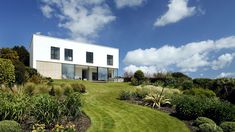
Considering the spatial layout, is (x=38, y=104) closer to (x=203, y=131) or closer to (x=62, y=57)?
(x=203, y=131)

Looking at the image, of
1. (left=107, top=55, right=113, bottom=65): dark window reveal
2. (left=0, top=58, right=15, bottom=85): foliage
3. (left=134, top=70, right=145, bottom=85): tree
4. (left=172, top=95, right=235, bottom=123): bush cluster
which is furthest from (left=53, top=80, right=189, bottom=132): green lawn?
(left=107, top=55, right=113, bottom=65): dark window reveal

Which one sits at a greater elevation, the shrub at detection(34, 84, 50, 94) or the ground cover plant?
the shrub at detection(34, 84, 50, 94)

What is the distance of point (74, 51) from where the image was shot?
4900 centimetres

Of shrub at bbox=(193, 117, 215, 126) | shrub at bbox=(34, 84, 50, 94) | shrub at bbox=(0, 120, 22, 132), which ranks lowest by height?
shrub at bbox=(193, 117, 215, 126)

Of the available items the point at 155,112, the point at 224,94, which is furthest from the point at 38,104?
the point at 224,94

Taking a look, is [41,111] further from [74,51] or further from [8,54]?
[74,51]

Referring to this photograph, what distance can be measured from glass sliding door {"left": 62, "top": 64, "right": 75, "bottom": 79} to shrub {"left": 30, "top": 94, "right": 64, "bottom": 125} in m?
35.3

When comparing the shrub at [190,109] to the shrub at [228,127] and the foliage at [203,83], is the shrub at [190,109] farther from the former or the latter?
the foliage at [203,83]

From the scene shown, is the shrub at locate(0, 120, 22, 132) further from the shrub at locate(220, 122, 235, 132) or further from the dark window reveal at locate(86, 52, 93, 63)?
the dark window reveal at locate(86, 52, 93, 63)

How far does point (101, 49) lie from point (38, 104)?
4048 cm

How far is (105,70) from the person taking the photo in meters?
53.4

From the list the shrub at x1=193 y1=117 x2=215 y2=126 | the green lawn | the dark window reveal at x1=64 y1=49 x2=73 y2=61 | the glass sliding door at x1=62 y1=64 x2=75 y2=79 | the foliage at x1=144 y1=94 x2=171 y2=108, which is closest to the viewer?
Answer: the green lawn

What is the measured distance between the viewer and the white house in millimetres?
44750

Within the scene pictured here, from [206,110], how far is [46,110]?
7344mm
